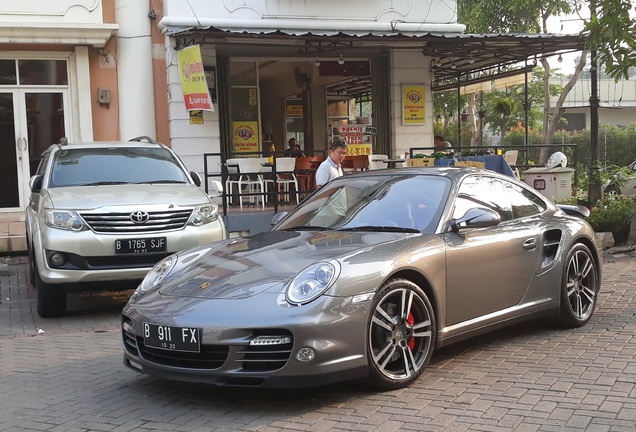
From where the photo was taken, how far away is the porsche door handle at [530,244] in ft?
19.8

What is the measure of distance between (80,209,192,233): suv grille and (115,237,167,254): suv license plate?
0.37 ft

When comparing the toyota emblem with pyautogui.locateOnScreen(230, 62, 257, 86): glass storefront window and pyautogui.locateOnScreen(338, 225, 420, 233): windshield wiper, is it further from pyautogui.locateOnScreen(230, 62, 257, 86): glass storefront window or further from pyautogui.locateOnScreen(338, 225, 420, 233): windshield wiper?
pyautogui.locateOnScreen(230, 62, 257, 86): glass storefront window

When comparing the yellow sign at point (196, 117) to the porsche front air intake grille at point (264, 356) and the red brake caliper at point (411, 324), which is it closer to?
the red brake caliper at point (411, 324)

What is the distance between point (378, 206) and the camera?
5734 millimetres

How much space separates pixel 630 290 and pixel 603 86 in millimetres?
41145

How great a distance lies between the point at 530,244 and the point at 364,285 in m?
2.03

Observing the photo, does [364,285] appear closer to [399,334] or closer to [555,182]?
[399,334]

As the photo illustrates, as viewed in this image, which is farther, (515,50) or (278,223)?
(515,50)

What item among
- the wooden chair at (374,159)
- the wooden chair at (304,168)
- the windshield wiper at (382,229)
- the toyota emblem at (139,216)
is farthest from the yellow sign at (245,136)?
the windshield wiper at (382,229)

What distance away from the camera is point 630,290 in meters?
8.50

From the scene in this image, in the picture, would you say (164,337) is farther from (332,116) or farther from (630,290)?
(332,116)

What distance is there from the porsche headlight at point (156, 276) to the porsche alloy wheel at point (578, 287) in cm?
327

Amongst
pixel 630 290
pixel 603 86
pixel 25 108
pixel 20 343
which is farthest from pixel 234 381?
pixel 603 86

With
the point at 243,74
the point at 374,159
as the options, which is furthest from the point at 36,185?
the point at 243,74
